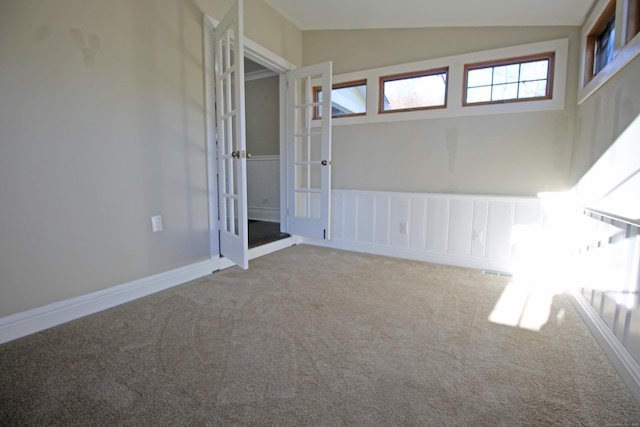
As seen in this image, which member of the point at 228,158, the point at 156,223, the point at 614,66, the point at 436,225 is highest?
the point at 614,66

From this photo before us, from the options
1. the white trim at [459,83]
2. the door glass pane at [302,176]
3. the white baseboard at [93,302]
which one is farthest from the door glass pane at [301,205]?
the white baseboard at [93,302]

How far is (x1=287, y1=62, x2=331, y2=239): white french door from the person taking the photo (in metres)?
3.58

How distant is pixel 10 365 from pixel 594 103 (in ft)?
12.6

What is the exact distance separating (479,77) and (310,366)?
305cm

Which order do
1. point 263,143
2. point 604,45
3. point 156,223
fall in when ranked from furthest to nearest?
1. point 263,143
2. point 156,223
3. point 604,45

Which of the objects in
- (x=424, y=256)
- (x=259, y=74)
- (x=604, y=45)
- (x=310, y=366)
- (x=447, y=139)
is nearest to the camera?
(x=310, y=366)

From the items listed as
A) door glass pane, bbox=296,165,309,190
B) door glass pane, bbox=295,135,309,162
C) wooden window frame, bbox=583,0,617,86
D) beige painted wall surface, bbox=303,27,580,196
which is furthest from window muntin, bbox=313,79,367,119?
wooden window frame, bbox=583,0,617,86

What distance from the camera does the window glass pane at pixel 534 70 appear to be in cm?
284

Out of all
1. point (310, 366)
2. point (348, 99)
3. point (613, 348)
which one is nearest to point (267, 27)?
point (348, 99)

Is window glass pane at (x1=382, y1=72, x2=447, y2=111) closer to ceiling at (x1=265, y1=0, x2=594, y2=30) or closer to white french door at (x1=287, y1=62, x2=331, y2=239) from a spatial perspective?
ceiling at (x1=265, y1=0, x2=594, y2=30)

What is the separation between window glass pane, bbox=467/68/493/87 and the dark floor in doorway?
8.59 ft

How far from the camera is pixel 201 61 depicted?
8.98 ft

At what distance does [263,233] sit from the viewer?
4098mm

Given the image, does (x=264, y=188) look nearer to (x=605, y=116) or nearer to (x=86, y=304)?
(x=86, y=304)
